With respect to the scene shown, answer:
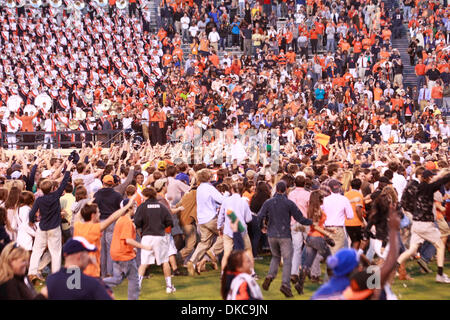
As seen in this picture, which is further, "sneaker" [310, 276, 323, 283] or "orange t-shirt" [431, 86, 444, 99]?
"orange t-shirt" [431, 86, 444, 99]

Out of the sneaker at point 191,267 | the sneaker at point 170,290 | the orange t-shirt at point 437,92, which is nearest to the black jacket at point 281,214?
the sneaker at point 170,290

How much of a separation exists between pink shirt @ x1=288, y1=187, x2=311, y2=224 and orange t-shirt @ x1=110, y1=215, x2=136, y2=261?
99.9 inches

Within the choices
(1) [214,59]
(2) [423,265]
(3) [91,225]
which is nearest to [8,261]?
(3) [91,225]

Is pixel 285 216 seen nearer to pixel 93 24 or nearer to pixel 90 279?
pixel 90 279

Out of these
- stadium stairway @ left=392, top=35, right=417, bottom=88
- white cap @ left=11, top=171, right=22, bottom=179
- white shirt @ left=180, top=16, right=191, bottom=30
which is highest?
white shirt @ left=180, top=16, right=191, bottom=30

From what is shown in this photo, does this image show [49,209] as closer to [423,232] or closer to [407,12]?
[423,232]

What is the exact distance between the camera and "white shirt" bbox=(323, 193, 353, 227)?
10023mm

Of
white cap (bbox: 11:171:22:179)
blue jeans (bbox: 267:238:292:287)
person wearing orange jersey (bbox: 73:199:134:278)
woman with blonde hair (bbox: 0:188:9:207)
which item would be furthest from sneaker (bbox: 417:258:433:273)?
white cap (bbox: 11:171:22:179)

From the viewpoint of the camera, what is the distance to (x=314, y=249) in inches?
393

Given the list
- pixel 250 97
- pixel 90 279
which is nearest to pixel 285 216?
pixel 90 279

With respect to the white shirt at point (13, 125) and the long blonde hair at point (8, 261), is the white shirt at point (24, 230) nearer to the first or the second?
the long blonde hair at point (8, 261)

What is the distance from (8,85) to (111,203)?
62.7 feet

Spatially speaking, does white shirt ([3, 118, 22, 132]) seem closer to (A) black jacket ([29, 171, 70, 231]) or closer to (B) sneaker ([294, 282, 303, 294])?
(A) black jacket ([29, 171, 70, 231])

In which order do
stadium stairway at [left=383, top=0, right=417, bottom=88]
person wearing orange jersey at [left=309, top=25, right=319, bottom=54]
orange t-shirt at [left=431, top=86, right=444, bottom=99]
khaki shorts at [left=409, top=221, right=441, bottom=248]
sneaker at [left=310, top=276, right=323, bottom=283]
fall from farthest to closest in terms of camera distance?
person wearing orange jersey at [left=309, top=25, right=319, bottom=54], stadium stairway at [left=383, top=0, right=417, bottom=88], orange t-shirt at [left=431, top=86, right=444, bottom=99], sneaker at [left=310, top=276, right=323, bottom=283], khaki shorts at [left=409, top=221, right=441, bottom=248]
